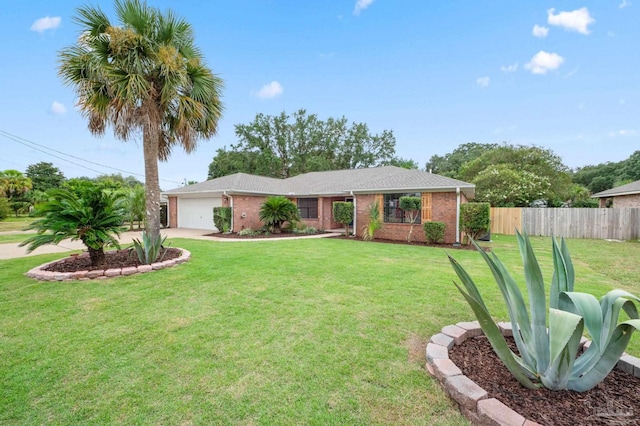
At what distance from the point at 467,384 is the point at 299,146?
30.5 metres

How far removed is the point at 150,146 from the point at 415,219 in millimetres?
10687

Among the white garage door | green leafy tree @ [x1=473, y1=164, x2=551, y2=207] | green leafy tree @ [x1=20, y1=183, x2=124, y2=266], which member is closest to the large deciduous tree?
the white garage door

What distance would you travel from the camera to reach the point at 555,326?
1707 millimetres

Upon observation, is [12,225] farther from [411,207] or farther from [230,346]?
[411,207]

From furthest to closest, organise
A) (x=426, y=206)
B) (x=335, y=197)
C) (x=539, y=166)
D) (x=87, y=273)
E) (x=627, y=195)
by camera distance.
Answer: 1. (x=539, y=166)
2. (x=335, y=197)
3. (x=627, y=195)
4. (x=426, y=206)
5. (x=87, y=273)

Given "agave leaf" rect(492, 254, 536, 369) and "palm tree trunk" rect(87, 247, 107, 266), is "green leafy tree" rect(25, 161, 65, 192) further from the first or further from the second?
"agave leaf" rect(492, 254, 536, 369)

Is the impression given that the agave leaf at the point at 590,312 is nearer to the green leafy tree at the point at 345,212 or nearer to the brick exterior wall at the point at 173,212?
the green leafy tree at the point at 345,212

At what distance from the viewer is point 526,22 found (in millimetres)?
10938

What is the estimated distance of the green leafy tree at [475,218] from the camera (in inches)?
413

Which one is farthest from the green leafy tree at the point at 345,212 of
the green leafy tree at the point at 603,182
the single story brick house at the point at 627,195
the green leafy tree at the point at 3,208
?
the green leafy tree at the point at 603,182

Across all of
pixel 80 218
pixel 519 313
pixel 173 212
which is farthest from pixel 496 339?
pixel 173 212

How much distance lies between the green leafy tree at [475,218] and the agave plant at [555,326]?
9.00 meters

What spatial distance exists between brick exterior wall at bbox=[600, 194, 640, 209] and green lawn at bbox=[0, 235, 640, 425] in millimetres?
15299

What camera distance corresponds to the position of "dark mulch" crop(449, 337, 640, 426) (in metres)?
1.89
